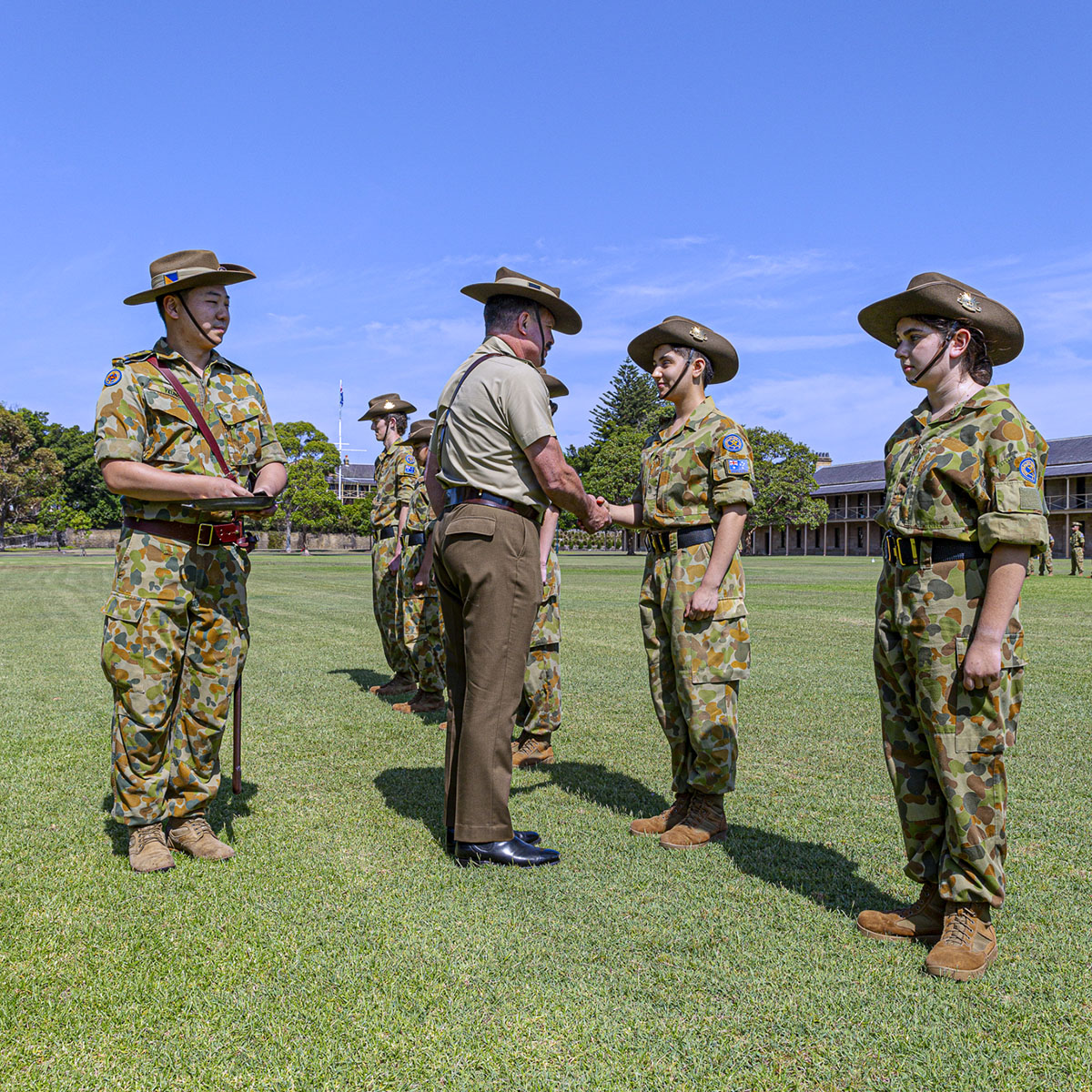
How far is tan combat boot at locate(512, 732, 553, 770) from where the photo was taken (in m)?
6.14

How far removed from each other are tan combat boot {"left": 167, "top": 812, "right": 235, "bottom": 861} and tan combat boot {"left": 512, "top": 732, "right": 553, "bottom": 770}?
2.26 meters

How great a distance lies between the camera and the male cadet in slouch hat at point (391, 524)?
8523 millimetres

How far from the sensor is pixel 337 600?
782 inches

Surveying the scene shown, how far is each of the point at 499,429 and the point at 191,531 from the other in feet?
4.70

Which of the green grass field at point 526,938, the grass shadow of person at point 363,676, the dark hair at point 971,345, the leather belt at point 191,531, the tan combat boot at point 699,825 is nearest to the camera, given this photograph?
the green grass field at point 526,938

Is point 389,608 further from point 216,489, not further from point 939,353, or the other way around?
point 939,353

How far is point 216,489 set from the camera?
13.0 ft

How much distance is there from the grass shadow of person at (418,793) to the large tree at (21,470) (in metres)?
72.8

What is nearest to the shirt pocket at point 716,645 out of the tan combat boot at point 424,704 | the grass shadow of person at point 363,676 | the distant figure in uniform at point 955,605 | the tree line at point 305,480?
the distant figure in uniform at point 955,605

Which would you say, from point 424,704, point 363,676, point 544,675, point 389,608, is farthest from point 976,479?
point 363,676

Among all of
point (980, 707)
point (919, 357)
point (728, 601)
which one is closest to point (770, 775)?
point (728, 601)

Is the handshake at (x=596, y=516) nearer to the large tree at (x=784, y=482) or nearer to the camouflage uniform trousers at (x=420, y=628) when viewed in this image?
the camouflage uniform trousers at (x=420, y=628)

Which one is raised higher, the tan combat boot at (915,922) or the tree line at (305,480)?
the tree line at (305,480)

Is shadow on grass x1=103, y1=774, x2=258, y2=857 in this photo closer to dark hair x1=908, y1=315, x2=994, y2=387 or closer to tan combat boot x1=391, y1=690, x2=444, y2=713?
tan combat boot x1=391, y1=690, x2=444, y2=713
